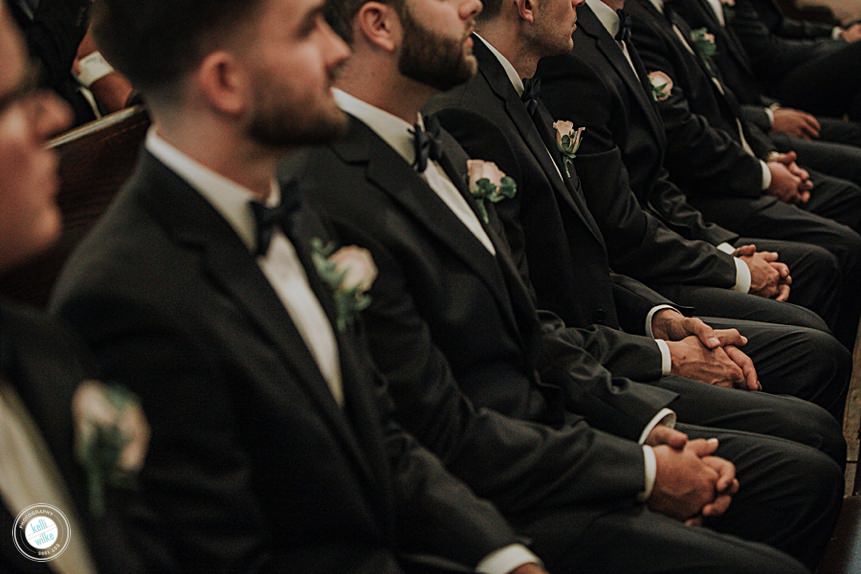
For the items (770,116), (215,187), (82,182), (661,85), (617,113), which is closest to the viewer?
(215,187)

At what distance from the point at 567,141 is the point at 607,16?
0.74 metres

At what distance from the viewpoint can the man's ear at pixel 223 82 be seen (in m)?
1.68

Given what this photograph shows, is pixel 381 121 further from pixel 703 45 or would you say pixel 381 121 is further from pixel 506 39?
pixel 703 45

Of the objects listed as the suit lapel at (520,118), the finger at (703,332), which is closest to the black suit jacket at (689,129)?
the finger at (703,332)

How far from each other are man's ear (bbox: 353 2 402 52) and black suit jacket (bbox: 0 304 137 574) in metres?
1.01

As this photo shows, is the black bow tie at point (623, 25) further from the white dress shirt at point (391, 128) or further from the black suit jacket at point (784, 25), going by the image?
the black suit jacket at point (784, 25)

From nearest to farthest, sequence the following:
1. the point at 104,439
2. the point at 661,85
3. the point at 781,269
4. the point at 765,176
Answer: the point at 104,439
the point at 781,269
the point at 661,85
the point at 765,176

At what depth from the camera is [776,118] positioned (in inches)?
195

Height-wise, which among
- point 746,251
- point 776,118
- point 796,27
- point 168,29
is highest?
point 168,29

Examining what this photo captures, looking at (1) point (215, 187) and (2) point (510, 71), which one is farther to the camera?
(2) point (510, 71)

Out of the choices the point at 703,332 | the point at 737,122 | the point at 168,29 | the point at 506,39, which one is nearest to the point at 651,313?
the point at 703,332

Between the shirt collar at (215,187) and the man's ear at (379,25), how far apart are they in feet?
2.10

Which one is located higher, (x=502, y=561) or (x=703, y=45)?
(x=502, y=561)

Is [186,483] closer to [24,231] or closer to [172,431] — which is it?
[172,431]
